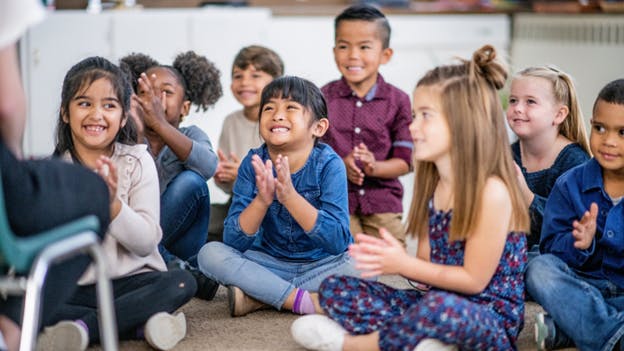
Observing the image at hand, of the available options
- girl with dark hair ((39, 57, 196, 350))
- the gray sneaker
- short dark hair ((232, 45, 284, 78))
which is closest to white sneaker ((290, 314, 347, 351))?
girl with dark hair ((39, 57, 196, 350))

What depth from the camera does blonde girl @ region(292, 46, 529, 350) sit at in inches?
66.7

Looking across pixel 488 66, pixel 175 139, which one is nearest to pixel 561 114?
pixel 488 66

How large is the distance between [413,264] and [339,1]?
2914mm

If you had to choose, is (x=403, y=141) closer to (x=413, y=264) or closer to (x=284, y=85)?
(x=284, y=85)

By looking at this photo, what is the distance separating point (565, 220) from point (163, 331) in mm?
872

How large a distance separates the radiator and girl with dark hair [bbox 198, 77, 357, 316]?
176 cm

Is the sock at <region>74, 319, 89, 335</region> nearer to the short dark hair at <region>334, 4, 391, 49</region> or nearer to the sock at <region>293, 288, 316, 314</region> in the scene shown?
the sock at <region>293, 288, 316, 314</region>

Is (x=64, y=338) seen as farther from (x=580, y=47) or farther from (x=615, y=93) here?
(x=580, y=47)

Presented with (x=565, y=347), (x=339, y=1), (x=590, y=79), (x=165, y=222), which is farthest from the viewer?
(x=339, y=1)

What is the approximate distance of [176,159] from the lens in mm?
2490

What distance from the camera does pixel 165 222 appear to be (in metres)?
2.43

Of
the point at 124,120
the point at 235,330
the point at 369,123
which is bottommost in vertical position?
the point at 235,330

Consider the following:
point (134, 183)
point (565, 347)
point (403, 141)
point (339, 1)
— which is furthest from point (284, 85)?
point (339, 1)

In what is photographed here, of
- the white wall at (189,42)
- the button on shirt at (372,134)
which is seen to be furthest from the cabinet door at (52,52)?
the button on shirt at (372,134)
